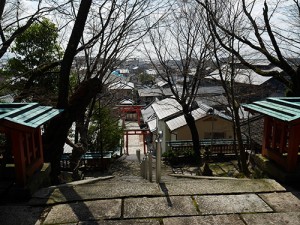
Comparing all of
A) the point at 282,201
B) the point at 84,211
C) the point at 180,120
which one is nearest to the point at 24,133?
the point at 84,211

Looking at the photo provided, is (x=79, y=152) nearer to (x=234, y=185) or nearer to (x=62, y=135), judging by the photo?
(x=62, y=135)

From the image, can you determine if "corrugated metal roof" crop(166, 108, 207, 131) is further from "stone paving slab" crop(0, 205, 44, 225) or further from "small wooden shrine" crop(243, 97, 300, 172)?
"stone paving slab" crop(0, 205, 44, 225)

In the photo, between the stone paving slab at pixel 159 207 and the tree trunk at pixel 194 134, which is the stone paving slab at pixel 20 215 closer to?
Answer: the stone paving slab at pixel 159 207

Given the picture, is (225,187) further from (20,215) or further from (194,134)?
(194,134)

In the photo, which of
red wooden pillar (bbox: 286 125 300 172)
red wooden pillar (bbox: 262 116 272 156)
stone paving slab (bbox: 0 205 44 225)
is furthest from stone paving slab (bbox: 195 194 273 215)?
stone paving slab (bbox: 0 205 44 225)

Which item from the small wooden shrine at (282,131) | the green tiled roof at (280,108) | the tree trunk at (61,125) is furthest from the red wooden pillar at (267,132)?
the tree trunk at (61,125)

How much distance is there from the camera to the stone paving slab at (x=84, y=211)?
12.8ft

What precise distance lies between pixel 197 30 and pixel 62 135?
1036cm

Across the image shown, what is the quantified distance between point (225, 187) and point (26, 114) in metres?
3.67

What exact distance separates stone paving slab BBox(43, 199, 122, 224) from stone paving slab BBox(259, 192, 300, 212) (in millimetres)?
2363

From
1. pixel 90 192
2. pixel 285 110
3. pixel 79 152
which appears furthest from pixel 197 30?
pixel 90 192

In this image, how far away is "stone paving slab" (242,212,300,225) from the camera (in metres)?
3.75

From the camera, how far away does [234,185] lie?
5.02 metres

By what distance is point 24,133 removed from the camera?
4586 mm
